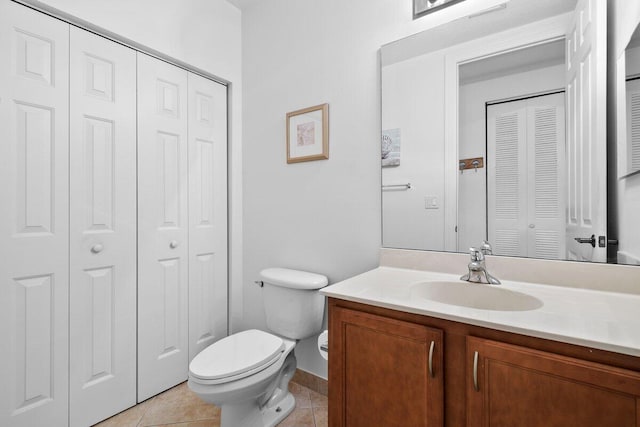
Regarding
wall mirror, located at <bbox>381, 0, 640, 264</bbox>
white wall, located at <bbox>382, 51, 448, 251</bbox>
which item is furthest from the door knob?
white wall, located at <bbox>382, 51, 448, 251</bbox>

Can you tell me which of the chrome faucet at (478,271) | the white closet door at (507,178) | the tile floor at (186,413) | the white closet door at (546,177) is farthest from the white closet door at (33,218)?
the white closet door at (546,177)

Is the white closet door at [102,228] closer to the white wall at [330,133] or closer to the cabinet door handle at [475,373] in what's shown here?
the white wall at [330,133]

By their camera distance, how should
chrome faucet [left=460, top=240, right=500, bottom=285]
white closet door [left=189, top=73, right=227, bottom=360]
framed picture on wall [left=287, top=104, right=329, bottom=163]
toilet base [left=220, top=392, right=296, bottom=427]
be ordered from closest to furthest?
chrome faucet [left=460, top=240, right=500, bottom=285] → toilet base [left=220, top=392, right=296, bottom=427] → framed picture on wall [left=287, top=104, right=329, bottom=163] → white closet door [left=189, top=73, right=227, bottom=360]

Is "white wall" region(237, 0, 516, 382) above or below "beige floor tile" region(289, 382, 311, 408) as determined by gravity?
above

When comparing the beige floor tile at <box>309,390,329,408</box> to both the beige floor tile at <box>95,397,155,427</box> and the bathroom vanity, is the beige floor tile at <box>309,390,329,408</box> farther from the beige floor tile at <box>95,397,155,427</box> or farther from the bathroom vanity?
the beige floor tile at <box>95,397,155,427</box>

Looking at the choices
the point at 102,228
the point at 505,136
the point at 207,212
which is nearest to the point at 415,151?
the point at 505,136

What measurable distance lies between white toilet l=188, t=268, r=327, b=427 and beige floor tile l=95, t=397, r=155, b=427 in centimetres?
55

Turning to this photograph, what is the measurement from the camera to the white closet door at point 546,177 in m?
1.21

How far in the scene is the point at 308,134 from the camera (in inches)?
74.8

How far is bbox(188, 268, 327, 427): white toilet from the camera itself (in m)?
1.34

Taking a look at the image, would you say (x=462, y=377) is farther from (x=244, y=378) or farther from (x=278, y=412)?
(x=278, y=412)

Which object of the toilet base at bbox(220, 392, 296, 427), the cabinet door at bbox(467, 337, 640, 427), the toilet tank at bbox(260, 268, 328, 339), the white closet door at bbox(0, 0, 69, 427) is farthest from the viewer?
the toilet tank at bbox(260, 268, 328, 339)

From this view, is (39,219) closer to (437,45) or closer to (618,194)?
(437,45)

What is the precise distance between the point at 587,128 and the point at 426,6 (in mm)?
900
